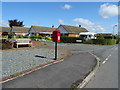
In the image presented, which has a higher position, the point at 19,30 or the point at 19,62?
the point at 19,30

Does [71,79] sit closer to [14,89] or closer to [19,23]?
[14,89]

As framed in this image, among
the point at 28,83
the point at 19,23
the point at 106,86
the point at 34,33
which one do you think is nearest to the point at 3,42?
the point at 28,83

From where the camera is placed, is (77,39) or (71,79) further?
(77,39)

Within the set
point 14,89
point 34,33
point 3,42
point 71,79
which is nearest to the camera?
point 14,89

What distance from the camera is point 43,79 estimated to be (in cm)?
433

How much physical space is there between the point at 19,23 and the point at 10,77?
6864 centimetres

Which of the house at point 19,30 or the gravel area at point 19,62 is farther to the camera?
the house at point 19,30

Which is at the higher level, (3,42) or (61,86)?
(3,42)

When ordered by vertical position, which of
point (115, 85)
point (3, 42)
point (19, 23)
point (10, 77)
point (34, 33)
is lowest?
point (115, 85)

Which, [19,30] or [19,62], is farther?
[19,30]

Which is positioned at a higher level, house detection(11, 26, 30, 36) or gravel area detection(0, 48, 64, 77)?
house detection(11, 26, 30, 36)

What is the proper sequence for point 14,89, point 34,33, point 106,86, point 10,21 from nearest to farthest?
point 14,89, point 106,86, point 34,33, point 10,21

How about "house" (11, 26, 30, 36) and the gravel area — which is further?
"house" (11, 26, 30, 36)

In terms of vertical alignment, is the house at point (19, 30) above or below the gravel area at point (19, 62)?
above
